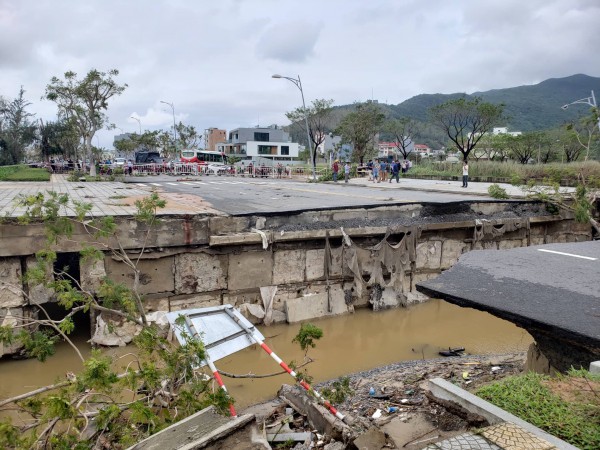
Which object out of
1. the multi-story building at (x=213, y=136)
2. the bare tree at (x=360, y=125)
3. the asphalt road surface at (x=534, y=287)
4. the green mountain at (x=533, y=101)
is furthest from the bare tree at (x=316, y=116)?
the multi-story building at (x=213, y=136)

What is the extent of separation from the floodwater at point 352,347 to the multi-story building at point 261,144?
231ft

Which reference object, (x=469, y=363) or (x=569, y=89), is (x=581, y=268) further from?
(x=569, y=89)

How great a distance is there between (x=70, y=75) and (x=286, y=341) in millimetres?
28212

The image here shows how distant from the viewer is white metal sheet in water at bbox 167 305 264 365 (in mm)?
5453

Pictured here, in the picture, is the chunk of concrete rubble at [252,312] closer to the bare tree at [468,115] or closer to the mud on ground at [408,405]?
the mud on ground at [408,405]

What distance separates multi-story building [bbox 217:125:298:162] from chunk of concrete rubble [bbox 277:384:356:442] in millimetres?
74790

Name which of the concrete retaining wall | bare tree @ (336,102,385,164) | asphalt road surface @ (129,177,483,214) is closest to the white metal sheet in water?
the concrete retaining wall

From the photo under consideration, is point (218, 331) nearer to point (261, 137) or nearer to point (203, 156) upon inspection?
point (203, 156)

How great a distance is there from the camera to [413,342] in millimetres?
9391

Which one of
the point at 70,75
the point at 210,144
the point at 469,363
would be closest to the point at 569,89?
the point at 210,144

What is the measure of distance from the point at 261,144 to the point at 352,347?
76.4 m

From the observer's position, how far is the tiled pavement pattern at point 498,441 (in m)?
2.68

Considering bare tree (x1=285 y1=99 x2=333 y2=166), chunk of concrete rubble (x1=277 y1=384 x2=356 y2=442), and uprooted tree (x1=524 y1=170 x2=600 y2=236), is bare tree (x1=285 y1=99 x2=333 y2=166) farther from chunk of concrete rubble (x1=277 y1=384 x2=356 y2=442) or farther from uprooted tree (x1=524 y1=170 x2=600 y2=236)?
chunk of concrete rubble (x1=277 y1=384 x2=356 y2=442)

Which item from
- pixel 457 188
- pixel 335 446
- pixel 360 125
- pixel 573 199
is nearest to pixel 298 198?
pixel 573 199
